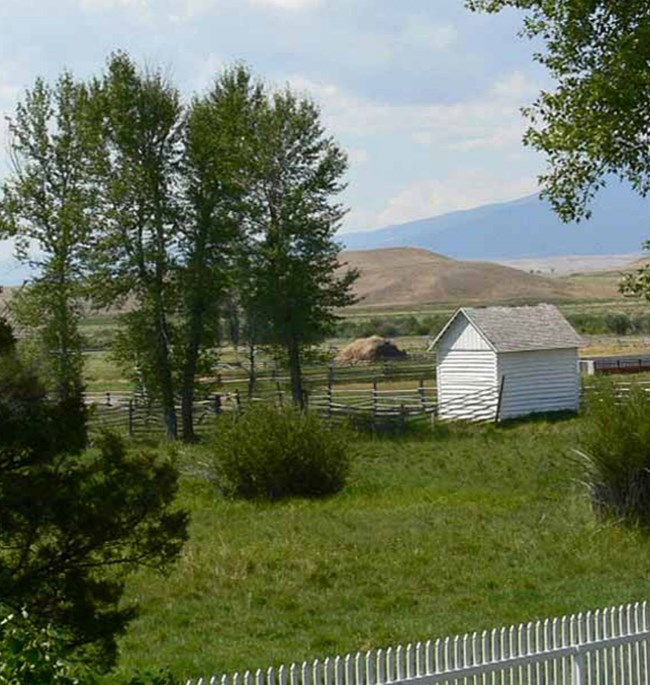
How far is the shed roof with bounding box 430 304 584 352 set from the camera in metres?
49.6

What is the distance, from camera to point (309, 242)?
4928cm

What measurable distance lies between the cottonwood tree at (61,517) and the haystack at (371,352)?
A: 7544cm

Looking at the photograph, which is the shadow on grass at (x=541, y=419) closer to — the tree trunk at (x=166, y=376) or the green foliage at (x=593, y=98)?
the tree trunk at (x=166, y=376)

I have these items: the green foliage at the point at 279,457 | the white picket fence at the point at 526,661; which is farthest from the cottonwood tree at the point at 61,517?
the green foliage at the point at 279,457

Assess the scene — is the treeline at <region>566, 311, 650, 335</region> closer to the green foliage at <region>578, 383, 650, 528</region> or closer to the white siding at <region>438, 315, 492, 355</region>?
the white siding at <region>438, 315, 492, 355</region>

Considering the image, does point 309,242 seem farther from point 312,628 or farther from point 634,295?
point 312,628

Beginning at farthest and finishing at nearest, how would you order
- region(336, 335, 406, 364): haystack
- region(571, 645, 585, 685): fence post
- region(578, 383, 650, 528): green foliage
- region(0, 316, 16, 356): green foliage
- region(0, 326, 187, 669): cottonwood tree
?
region(336, 335, 406, 364): haystack < region(578, 383, 650, 528): green foliage < region(571, 645, 585, 685): fence post < region(0, 316, 16, 356): green foliage < region(0, 326, 187, 669): cottonwood tree

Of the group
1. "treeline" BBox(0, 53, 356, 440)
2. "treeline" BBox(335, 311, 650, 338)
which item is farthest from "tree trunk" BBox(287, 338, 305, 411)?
"treeline" BBox(335, 311, 650, 338)

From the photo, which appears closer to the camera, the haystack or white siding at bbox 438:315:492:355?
white siding at bbox 438:315:492:355

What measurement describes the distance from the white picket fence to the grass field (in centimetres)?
326

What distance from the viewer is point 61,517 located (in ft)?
32.7

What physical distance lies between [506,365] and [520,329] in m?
1.93

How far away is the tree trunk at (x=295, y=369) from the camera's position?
49.9m

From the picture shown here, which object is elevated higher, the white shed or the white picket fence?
the white shed
